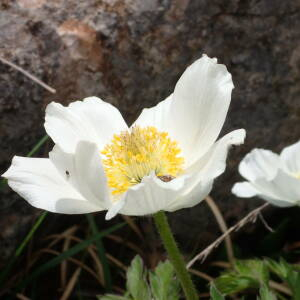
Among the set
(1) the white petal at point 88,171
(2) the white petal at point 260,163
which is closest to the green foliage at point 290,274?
(2) the white petal at point 260,163

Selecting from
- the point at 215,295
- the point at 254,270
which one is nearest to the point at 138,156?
the point at 215,295

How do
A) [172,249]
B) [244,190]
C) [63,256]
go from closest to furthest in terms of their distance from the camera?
[172,249] → [244,190] → [63,256]

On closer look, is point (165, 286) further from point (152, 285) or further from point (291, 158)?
point (291, 158)

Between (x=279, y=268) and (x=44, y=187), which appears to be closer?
(x=44, y=187)

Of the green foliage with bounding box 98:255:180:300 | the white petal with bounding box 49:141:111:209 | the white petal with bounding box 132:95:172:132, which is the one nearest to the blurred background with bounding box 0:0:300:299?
the white petal with bounding box 132:95:172:132

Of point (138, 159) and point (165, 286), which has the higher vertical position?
point (138, 159)

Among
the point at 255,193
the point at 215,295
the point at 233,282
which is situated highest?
the point at 215,295

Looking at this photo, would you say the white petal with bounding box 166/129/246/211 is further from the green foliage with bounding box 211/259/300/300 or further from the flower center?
the green foliage with bounding box 211/259/300/300

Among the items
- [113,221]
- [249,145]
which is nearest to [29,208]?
[113,221]

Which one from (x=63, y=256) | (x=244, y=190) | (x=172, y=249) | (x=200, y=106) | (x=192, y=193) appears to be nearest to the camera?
(x=192, y=193)
